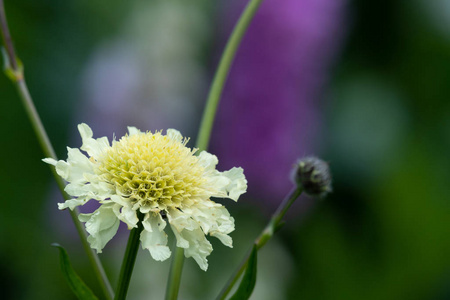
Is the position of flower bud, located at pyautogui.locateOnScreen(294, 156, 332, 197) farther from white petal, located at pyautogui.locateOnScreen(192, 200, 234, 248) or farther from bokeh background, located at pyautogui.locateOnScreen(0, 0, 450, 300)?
bokeh background, located at pyautogui.locateOnScreen(0, 0, 450, 300)

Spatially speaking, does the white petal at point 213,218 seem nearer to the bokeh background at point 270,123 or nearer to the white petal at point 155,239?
the white petal at point 155,239

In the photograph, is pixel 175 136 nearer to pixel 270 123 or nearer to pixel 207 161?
pixel 207 161

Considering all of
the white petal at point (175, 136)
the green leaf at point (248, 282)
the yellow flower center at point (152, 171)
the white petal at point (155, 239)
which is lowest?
the green leaf at point (248, 282)

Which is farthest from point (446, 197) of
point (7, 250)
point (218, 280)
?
point (7, 250)

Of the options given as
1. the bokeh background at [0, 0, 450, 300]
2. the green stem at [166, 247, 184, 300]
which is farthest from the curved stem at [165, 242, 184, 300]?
the bokeh background at [0, 0, 450, 300]

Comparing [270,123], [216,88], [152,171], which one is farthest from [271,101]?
[152,171]

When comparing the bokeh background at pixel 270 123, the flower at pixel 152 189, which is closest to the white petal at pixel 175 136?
the flower at pixel 152 189
